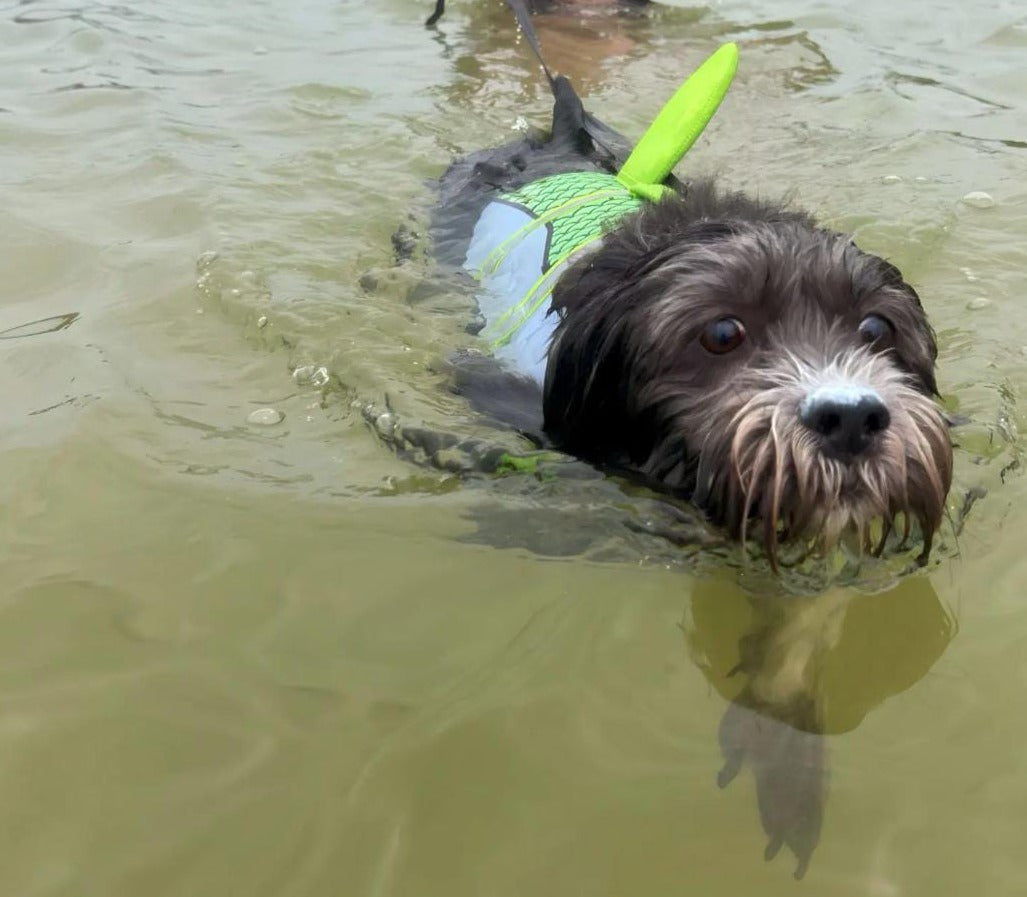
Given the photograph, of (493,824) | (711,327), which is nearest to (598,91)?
(711,327)

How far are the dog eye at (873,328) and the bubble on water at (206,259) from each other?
3261mm

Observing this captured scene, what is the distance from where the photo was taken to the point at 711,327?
10.3 ft

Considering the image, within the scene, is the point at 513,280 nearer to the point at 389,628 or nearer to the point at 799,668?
the point at 389,628

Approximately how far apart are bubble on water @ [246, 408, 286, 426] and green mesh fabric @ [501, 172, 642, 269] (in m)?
1.30

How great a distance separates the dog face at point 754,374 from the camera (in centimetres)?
266

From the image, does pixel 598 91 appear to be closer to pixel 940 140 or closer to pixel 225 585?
pixel 940 140

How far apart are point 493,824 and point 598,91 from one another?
706 cm

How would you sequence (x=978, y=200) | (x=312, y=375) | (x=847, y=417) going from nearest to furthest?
(x=847, y=417), (x=312, y=375), (x=978, y=200)

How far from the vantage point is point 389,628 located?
2975mm

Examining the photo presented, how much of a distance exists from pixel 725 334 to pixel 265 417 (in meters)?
1.81

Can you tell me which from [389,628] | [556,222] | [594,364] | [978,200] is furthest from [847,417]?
[978,200]

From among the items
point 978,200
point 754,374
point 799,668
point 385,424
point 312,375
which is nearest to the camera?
point 799,668

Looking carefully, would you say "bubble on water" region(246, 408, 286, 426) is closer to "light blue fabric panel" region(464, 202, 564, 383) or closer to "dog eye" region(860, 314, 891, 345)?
"light blue fabric panel" region(464, 202, 564, 383)

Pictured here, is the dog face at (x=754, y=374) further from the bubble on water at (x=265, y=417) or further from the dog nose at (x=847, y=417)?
the bubble on water at (x=265, y=417)
